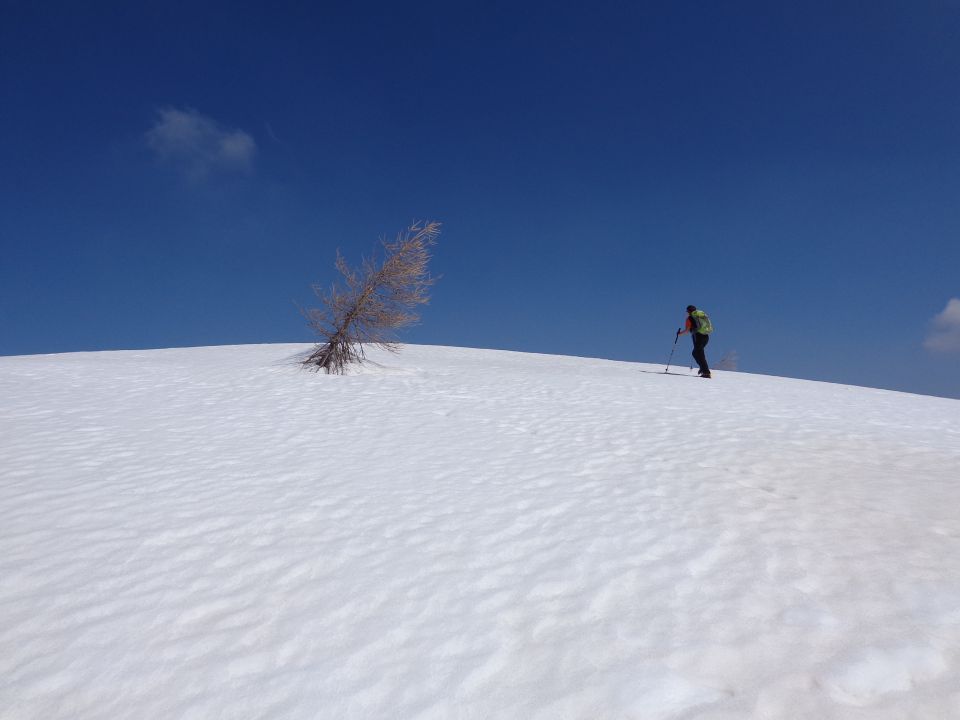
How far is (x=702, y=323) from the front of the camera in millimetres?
15047

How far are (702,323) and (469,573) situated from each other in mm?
13554

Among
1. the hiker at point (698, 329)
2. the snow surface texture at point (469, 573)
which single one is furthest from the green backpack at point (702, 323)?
the snow surface texture at point (469, 573)

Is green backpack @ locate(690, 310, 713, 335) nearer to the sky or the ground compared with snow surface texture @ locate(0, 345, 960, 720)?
nearer to the sky

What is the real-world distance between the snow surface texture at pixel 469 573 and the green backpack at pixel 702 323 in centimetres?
793

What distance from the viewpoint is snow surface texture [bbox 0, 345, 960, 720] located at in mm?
2373

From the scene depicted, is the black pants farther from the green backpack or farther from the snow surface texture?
the snow surface texture

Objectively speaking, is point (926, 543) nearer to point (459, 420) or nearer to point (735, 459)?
point (735, 459)

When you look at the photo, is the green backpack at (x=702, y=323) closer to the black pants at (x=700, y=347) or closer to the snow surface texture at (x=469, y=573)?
the black pants at (x=700, y=347)

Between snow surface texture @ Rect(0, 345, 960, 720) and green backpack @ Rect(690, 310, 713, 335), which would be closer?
snow surface texture @ Rect(0, 345, 960, 720)

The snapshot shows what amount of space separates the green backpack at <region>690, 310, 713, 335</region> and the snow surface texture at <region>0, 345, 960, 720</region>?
793 cm

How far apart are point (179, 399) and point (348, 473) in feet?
17.2

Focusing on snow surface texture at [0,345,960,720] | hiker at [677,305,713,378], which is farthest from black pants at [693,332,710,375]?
snow surface texture at [0,345,960,720]

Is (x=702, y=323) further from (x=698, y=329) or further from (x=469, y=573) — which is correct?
(x=469, y=573)

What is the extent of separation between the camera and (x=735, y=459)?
606cm
